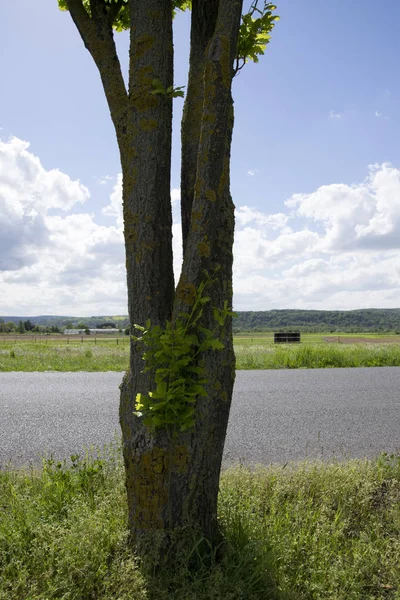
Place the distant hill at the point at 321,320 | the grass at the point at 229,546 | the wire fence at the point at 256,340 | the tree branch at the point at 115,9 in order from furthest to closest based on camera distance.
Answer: the distant hill at the point at 321,320 → the wire fence at the point at 256,340 → the tree branch at the point at 115,9 → the grass at the point at 229,546

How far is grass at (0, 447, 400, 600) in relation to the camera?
8.60 ft

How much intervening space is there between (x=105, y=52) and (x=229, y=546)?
3.45m

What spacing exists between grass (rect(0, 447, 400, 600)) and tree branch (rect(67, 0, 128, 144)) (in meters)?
2.62

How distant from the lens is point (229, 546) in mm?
2832

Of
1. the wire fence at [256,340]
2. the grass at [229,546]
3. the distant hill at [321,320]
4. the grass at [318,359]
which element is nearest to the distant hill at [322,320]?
the distant hill at [321,320]

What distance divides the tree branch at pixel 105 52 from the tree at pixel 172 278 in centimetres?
2

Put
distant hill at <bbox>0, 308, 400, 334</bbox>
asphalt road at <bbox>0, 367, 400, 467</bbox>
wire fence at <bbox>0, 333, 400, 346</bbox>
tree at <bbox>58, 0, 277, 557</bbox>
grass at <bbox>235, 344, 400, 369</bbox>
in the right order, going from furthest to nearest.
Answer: distant hill at <bbox>0, 308, 400, 334</bbox> → wire fence at <bbox>0, 333, 400, 346</bbox> → grass at <bbox>235, 344, 400, 369</bbox> → asphalt road at <bbox>0, 367, 400, 467</bbox> → tree at <bbox>58, 0, 277, 557</bbox>

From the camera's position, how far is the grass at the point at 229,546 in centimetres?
262

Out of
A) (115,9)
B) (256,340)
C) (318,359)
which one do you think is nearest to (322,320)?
(256,340)

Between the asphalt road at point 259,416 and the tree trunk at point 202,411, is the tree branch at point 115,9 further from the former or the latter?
the asphalt road at point 259,416

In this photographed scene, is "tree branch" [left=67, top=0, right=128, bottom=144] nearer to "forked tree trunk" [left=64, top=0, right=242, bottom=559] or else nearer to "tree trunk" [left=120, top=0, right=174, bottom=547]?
"forked tree trunk" [left=64, top=0, right=242, bottom=559]

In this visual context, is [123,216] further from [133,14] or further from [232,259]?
[133,14]

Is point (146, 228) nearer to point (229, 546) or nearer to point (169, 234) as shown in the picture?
point (169, 234)

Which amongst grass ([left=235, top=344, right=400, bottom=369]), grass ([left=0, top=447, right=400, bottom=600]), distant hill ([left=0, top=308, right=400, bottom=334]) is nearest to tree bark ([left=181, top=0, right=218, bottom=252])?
grass ([left=0, top=447, right=400, bottom=600])
